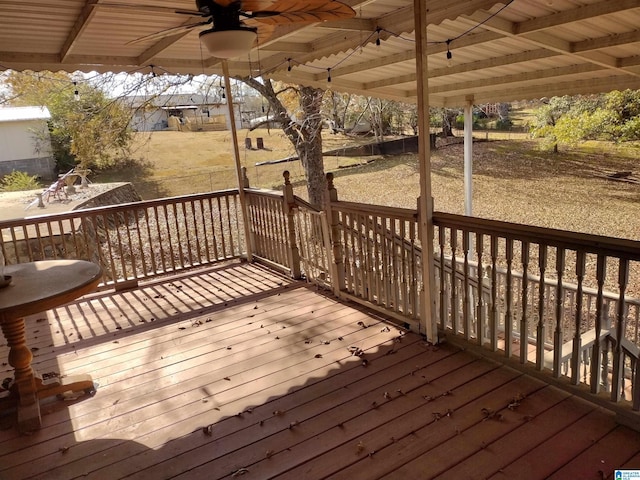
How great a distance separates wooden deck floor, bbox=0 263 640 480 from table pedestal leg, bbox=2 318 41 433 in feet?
0.40

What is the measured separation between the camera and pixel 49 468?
2275mm

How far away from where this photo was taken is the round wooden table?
235cm

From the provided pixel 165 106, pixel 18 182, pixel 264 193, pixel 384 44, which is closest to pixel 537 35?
pixel 384 44

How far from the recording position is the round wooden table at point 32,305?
2.35 m

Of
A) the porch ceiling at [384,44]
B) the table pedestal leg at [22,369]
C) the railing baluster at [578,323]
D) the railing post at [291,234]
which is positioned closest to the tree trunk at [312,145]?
the porch ceiling at [384,44]

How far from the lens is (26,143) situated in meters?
15.4

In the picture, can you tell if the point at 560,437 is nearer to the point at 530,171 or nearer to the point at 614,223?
the point at 614,223

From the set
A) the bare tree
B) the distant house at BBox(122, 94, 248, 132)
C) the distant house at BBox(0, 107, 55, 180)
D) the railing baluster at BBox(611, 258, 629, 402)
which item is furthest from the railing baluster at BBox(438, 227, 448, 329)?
the distant house at BBox(0, 107, 55, 180)

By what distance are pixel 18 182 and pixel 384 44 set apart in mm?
13941

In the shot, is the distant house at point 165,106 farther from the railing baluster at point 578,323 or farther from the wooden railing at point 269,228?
the railing baluster at point 578,323

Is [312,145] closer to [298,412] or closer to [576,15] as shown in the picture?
[576,15]

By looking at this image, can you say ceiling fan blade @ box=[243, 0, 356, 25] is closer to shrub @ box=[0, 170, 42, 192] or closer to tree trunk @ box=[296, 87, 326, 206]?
tree trunk @ box=[296, 87, 326, 206]

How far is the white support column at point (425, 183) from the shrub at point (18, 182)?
14.8 m

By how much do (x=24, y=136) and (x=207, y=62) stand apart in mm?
13558
